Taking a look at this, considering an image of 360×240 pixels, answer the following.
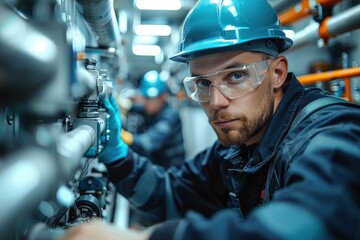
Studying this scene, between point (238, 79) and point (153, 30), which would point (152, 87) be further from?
point (238, 79)

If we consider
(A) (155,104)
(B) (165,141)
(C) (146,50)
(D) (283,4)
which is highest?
(C) (146,50)

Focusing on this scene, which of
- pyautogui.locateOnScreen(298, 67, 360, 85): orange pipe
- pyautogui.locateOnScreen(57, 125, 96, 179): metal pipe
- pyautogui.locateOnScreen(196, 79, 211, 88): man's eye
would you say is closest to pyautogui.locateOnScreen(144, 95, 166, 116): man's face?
pyautogui.locateOnScreen(298, 67, 360, 85): orange pipe

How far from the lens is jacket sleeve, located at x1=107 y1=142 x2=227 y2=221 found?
1.48 meters

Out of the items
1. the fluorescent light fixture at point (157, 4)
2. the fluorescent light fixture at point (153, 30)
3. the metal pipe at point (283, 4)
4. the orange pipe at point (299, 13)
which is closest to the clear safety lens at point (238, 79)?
the orange pipe at point (299, 13)

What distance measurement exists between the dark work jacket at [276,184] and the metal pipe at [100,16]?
0.56 m

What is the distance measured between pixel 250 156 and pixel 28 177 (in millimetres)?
958

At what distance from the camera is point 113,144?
141cm

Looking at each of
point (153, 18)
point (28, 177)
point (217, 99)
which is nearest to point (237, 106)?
point (217, 99)

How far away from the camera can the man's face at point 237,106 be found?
113cm

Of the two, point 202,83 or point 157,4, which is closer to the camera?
point 202,83

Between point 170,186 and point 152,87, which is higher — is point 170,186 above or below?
below

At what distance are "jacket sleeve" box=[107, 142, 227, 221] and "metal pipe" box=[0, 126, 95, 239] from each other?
0.88m

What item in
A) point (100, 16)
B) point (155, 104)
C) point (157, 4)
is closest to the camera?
point (100, 16)

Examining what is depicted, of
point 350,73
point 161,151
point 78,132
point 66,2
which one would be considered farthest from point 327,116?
point 161,151
